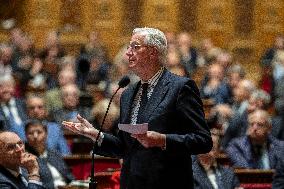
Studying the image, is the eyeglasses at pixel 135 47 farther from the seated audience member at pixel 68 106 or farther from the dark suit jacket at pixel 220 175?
the seated audience member at pixel 68 106

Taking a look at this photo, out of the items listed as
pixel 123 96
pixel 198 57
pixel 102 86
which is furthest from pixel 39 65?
pixel 123 96

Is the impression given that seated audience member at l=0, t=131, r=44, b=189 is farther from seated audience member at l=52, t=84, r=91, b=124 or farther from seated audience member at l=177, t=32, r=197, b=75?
seated audience member at l=177, t=32, r=197, b=75

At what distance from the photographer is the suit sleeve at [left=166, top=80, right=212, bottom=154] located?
3.19 metres

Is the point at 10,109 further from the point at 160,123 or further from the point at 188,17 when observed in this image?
the point at 188,17

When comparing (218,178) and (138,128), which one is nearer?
(138,128)

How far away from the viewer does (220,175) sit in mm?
5609

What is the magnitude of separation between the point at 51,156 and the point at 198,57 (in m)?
6.66

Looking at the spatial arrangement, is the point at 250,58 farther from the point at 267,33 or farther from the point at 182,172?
the point at 182,172

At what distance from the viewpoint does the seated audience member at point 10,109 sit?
304 inches

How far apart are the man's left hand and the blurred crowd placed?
7.66ft

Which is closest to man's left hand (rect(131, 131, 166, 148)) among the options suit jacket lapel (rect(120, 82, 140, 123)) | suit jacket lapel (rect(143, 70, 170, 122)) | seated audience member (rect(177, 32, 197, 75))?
suit jacket lapel (rect(143, 70, 170, 122))

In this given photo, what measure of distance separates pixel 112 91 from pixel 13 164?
4652 millimetres

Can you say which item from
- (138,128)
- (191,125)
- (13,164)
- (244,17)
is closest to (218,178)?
(13,164)

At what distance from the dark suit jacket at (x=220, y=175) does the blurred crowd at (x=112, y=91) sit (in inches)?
→ 1.3
